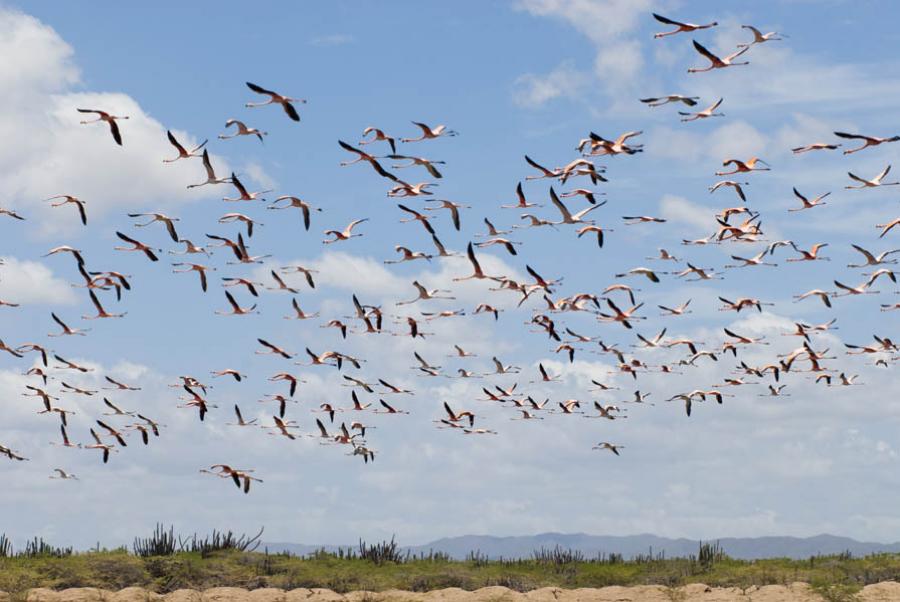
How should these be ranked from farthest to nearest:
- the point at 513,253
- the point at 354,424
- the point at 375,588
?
the point at 354,424
the point at 375,588
the point at 513,253

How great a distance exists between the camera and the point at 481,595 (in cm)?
4453

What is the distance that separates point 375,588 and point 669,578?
11.5 metres

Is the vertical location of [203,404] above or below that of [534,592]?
above

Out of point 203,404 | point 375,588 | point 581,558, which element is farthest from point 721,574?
point 203,404

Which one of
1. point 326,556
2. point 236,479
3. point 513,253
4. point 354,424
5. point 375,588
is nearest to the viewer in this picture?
point 513,253

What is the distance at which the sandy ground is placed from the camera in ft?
141

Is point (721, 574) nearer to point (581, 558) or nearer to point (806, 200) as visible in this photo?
point (581, 558)

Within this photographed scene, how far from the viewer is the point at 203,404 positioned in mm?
54844

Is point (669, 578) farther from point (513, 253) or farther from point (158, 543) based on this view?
point (158, 543)

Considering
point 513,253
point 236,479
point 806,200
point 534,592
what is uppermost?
point 806,200

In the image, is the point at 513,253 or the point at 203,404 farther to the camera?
the point at 203,404

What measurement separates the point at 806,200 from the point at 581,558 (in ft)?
62.5

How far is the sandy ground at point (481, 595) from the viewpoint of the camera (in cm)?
4297

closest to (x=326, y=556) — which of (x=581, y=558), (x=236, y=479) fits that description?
(x=236, y=479)
